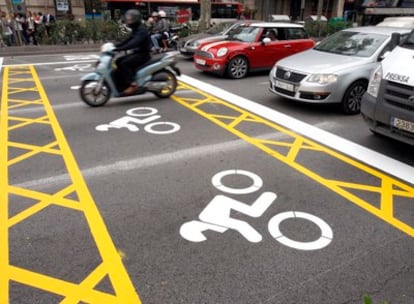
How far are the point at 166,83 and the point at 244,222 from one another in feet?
17.1

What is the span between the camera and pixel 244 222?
3758 mm

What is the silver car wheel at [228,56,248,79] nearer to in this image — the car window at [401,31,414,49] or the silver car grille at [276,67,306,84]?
the silver car grille at [276,67,306,84]

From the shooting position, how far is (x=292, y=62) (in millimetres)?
7633

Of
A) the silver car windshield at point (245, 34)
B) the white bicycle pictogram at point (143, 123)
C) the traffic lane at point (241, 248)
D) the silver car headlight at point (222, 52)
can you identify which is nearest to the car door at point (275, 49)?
the silver car windshield at point (245, 34)

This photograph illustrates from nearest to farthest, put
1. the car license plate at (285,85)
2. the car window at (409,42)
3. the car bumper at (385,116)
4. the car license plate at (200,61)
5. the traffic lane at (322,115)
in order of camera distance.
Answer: the car bumper at (385,116), the car window at (409,42), the traffic lane at (322,115), the car license plate at (285,85), the car license plate at (200,61)

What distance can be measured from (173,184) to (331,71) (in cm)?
408

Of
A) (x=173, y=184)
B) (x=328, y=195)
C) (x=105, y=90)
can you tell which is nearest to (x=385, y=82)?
(x=328, y=195)

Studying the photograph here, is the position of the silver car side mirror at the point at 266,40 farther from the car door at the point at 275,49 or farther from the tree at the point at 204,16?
the tree at the point at 204,16

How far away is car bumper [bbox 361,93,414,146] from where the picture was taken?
15.8ft

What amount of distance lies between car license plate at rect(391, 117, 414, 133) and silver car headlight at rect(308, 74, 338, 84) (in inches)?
84.3

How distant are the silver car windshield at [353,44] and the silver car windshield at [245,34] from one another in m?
2.69

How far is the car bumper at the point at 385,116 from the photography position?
4.81m

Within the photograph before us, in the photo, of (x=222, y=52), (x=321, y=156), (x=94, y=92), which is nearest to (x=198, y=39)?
(x=222, y=52)

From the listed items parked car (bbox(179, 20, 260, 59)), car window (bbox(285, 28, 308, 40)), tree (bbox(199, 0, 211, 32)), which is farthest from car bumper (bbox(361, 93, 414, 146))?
tree (bbox(199, 0, 211, 32))
